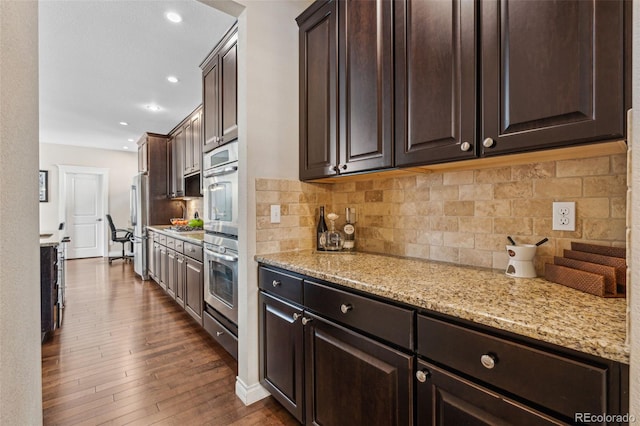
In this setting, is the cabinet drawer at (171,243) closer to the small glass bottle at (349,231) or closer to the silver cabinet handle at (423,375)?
the small glass bottle at (349,231)

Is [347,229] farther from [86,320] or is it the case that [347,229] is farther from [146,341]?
[86,320]

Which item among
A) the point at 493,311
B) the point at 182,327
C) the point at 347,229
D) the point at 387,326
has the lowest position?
the point at 182,327

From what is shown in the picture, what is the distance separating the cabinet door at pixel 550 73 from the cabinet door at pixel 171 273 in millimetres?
3449

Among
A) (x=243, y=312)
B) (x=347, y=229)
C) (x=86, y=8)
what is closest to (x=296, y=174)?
(x=347, y=229)

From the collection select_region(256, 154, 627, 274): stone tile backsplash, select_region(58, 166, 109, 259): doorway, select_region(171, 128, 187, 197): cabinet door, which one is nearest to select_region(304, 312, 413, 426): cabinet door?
select_region(256, 154, 627, 274): stone tile backsplash

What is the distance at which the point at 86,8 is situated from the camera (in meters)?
2.18

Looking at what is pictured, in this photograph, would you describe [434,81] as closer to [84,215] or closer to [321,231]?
[321,231]

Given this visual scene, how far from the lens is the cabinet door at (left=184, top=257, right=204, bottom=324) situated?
2.78 metres

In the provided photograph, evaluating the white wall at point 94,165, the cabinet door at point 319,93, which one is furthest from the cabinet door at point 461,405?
the white wall at point 94,165

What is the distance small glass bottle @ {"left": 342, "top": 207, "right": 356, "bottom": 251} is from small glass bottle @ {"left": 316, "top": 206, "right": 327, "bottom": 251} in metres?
0.14

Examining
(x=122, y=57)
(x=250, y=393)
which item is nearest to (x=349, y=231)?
(x=250, y=393)

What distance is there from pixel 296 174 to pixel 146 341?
2.10 meters

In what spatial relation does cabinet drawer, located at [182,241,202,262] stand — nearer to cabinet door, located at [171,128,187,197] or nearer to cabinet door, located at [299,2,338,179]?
cabinet door, located at [299,2,338,179]

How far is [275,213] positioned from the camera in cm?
192
